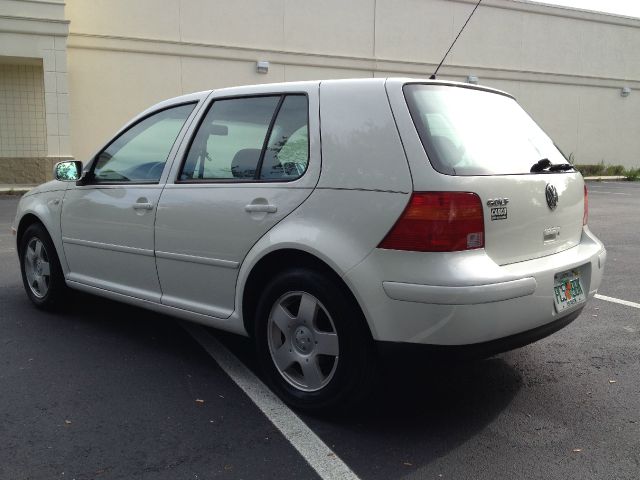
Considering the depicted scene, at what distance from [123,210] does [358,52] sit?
18.4 meters

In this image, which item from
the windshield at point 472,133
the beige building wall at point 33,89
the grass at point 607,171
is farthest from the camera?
the grass at point 607,171

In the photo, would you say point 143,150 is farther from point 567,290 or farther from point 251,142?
point 567,290

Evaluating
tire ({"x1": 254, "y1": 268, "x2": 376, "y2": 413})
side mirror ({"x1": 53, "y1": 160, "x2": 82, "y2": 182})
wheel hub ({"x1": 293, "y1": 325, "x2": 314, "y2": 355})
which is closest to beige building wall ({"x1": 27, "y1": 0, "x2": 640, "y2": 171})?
side mirror ({"x1": 53, "y1": 160, "x2": 82, "y2": 182})

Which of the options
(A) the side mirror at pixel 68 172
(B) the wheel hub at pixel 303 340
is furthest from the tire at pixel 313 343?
(A) the side mirror at pixel 68 172

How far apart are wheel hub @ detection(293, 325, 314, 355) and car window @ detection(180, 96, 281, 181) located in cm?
91

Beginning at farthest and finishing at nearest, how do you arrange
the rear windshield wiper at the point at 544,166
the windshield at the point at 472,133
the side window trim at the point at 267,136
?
1. the side window trim at the point at 267,136
2. the rear windshield wiper at the point at 544,166
3. the windshield at the point at 472,133

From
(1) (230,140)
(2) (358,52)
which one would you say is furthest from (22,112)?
(1) (230,140)

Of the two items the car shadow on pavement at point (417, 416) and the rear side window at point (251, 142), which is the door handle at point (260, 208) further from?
the car shadow on pavement at point (417, 416)

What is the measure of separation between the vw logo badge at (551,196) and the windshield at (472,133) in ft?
0.49

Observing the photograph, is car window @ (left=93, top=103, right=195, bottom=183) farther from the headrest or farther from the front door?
the headrest

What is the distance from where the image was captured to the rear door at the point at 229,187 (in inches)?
134

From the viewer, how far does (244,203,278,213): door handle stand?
338cm

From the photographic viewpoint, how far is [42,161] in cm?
1727

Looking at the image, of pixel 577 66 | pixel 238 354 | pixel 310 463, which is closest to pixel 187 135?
pixel 238 354
